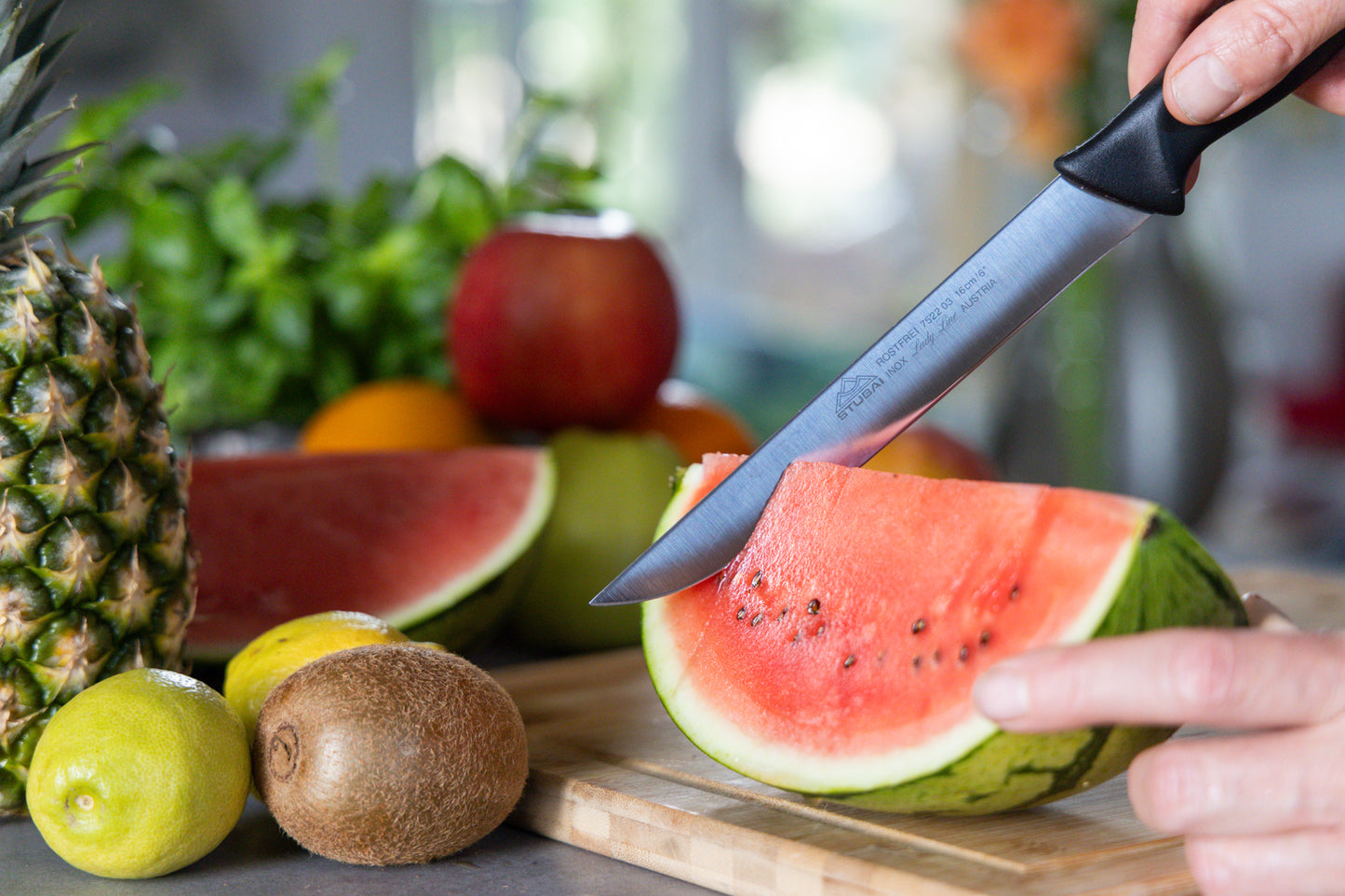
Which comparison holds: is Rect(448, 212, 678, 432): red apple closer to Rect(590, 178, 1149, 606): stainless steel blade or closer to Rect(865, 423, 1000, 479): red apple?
Rect(865, 423, 1000, 479): red apple

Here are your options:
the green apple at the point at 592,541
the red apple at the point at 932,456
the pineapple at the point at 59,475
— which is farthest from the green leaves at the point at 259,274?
the pineapple at the point at 59,475

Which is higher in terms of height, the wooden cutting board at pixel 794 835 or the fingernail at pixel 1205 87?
the fingernail at pixel 1205 87

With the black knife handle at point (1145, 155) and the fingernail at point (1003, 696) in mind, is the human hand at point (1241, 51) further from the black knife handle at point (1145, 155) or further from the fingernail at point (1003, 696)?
the fingernail at point (1003, 696)

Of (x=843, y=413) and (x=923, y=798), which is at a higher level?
(x=843, y=413)

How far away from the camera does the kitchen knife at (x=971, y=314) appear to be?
96 centimetres

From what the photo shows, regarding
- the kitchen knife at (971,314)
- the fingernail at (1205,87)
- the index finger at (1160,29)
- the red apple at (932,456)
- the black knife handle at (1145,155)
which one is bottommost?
the red apple at (932,456)

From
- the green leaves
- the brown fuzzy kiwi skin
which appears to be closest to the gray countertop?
the brown fuzzy kiwi skin

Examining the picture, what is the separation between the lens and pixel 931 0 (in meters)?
5.89

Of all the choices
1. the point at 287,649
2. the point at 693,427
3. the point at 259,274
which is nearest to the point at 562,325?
the point at 693,427

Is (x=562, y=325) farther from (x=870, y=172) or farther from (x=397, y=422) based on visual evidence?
(x=870, y=172)

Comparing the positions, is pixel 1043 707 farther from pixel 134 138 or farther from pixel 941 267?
pixel 941 267

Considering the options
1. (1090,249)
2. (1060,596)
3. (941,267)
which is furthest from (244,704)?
(941,267)

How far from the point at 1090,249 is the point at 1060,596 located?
31 cm

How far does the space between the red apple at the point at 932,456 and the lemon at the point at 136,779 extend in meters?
1.01
